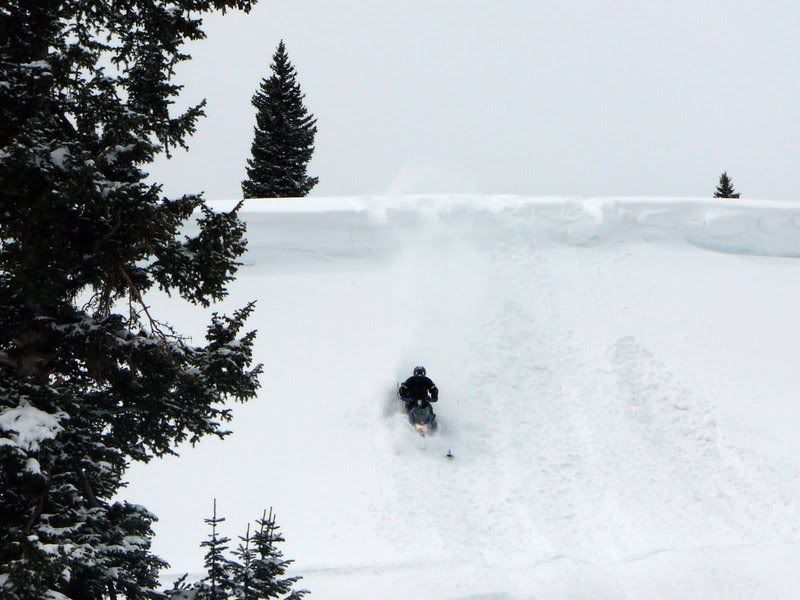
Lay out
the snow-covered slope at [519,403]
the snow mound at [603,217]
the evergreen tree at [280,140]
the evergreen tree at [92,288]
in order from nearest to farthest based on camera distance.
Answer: the evergreen tree at [92,288] < the snow-covered slope at [519,403] < the snow mound at [603,217] < the evergreen tree at [280,140]

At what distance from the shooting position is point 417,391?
12500mm

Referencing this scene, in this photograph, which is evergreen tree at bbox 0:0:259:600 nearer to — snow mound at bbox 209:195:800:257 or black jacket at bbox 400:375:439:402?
black jacket at bbox 400:375:439:402

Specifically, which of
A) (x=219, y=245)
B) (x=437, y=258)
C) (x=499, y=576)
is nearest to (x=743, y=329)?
(x=437, y=258)

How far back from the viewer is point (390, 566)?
966 centimetres

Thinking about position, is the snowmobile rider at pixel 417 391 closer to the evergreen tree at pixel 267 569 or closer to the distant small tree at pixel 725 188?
the evergreen tree at pixel 267 569

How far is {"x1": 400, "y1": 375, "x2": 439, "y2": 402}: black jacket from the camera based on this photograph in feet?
40.7

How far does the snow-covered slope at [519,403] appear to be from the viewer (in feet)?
32.9

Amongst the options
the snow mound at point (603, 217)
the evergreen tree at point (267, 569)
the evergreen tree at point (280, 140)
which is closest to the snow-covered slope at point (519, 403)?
the snow mound at point (603, 217)

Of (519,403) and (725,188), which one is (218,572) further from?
(725,188)

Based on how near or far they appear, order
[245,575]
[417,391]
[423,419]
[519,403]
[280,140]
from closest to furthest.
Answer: [245,575]
[423,419]
[417,391]
[519,403]
[280,140]

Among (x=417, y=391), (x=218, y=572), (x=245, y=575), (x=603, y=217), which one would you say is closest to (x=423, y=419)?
(x=417, y=391)

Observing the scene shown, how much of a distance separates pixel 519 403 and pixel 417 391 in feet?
6.49

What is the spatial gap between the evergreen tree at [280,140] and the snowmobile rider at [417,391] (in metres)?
23.5

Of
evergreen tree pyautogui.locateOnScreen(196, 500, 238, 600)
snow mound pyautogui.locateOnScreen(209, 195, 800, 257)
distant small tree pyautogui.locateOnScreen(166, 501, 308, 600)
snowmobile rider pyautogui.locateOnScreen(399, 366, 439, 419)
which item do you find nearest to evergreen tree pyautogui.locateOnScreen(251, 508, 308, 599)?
distant small tree pyautogui.locateOnScreen(166, 501, 308, 600)
